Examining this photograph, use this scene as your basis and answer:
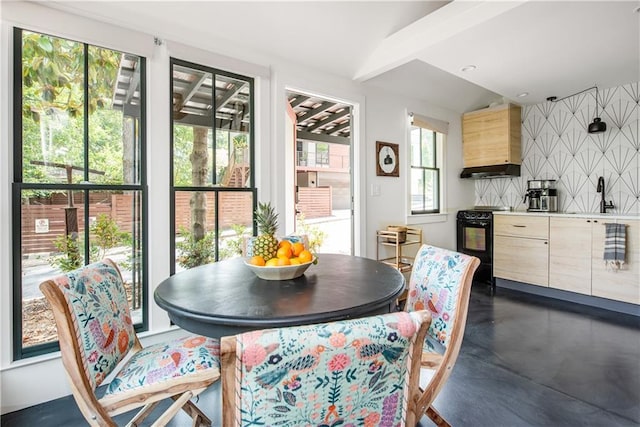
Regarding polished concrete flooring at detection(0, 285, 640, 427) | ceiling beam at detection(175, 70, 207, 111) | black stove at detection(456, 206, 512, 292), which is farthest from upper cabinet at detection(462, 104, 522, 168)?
ceiling beam at detection(175, 70, 207, 111)

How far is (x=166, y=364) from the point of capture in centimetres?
125

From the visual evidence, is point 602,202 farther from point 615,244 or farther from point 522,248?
point 522,248

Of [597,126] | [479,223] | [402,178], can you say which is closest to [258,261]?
[402,178]

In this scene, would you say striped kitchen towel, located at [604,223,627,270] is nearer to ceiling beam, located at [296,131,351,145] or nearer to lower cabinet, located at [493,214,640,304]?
lower cabinet, located at [493,214,640,304]

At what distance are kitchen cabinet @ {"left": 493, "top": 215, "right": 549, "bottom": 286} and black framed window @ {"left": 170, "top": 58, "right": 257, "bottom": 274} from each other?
3.24 meters

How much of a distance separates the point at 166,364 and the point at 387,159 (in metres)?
3.11

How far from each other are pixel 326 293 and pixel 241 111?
2004 millimetres

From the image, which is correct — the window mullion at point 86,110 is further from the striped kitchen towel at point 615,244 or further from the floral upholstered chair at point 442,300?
the striped kitchen towel at point 615,244

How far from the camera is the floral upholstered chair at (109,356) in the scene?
3.51ft

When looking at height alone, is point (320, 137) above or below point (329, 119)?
below

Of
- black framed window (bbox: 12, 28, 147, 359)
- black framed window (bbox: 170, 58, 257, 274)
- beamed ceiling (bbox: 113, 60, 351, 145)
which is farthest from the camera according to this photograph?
black framed window (bbox: 170, 58, 257, 274)

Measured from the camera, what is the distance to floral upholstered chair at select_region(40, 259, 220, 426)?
1070mm

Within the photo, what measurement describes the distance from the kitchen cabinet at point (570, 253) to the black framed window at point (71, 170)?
4.13m

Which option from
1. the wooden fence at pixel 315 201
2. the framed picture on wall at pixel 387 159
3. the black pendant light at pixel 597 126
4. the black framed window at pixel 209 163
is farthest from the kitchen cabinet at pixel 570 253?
the wooden fence at pixel 315 201
